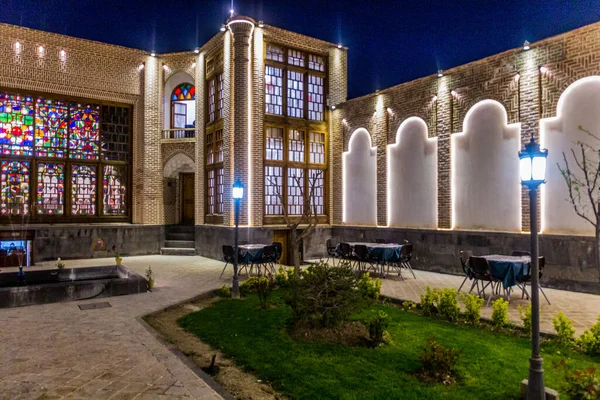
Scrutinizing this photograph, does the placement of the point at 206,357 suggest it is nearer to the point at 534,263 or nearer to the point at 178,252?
the point at 534,263

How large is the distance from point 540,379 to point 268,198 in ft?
37.1

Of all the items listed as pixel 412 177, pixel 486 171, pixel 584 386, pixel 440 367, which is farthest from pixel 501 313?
pixel 412 177

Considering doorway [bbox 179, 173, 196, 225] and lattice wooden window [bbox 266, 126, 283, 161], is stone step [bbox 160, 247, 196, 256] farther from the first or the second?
lattice wooden window [bbox 266, 126, 283, 161]

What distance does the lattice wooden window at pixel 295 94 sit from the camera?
1491cm

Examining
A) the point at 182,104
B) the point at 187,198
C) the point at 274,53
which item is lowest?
the point at 187,198

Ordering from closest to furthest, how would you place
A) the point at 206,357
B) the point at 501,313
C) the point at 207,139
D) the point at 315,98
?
the point at 206,357, the point at 501,313, the point at 315,98, the point at 207,139

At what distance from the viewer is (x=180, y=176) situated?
695 inches

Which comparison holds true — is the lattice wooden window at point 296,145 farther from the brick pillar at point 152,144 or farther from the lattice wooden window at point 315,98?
the brick pillar at point 152,144

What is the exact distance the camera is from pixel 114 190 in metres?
15.9

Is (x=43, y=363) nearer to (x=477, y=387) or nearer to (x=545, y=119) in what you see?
(x=477, y=387)

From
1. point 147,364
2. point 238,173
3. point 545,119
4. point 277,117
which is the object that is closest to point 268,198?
point 238,173

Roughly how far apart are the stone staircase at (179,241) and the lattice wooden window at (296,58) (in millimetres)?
7374

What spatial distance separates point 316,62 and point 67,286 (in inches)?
444

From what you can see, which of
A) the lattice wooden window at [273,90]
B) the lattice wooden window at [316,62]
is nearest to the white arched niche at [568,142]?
the lattice wooden window at [273,90]
